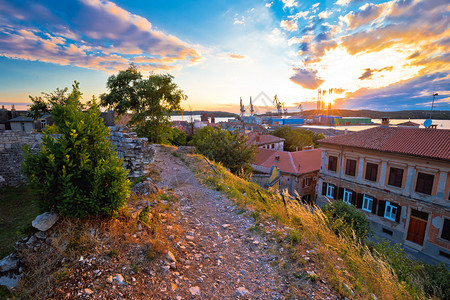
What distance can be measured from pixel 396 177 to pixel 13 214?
27.5 metres

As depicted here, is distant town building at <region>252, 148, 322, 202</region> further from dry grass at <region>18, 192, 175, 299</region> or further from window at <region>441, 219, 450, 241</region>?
dry grass at <region>18, 192, 175, 299</region>

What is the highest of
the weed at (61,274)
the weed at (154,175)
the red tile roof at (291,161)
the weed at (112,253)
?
the weed at (61,274)

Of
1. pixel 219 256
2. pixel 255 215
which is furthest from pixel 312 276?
pixel 255 215

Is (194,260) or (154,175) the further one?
(154,175)

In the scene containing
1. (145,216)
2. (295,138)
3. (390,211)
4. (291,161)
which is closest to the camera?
(145,216)

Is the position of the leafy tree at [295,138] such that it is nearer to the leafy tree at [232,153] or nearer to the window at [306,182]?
the window at [306,182]

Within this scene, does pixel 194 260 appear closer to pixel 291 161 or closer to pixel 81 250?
pixel 81 250

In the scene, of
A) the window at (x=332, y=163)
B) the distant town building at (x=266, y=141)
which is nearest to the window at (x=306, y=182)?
the window at (x=332, y=163)

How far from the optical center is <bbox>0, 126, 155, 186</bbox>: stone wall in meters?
11.0

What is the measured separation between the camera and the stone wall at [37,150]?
1104 centimetres

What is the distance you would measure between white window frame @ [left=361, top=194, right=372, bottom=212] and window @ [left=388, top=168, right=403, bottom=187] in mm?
2563

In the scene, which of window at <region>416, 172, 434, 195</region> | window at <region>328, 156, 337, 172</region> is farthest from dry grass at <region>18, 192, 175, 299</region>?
A: window at <region>328, 156, 337, 172</region>

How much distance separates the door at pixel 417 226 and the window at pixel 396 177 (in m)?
2.55

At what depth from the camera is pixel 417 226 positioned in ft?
59.8
